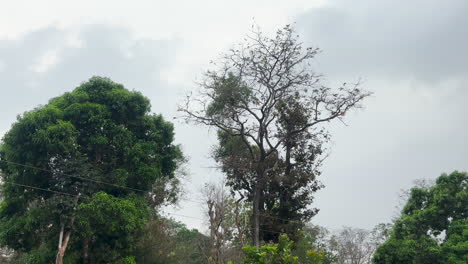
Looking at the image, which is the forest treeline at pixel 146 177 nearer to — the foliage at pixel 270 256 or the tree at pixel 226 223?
the tree at pixel 226 223

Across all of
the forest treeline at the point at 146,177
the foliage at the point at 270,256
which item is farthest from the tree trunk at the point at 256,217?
the foliage at the point at 270,256

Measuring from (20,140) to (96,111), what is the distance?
2877 mm

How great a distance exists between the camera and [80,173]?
18.1 metres

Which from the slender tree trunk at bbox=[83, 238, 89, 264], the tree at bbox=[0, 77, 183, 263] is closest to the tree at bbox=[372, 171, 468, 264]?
the tree at bbox=[0, 77, 183, 263]

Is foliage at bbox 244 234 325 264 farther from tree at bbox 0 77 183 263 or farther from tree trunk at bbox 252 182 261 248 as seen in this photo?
tree at bbox 0 77 183 263

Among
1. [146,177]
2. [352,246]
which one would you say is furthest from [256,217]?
[352,246]

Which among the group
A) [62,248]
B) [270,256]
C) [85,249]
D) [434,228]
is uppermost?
[434,228]

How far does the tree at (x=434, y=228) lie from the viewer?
19.9m

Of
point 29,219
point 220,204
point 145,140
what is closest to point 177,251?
point 220,204

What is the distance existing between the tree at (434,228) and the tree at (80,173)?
10706 mm

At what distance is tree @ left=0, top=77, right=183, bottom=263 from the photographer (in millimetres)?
17703

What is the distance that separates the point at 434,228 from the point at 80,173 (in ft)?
47.7

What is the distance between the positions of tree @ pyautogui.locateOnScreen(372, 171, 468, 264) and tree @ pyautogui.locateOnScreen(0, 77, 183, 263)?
1071 cm

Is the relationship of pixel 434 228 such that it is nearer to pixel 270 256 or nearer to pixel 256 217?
pixel 256 217
